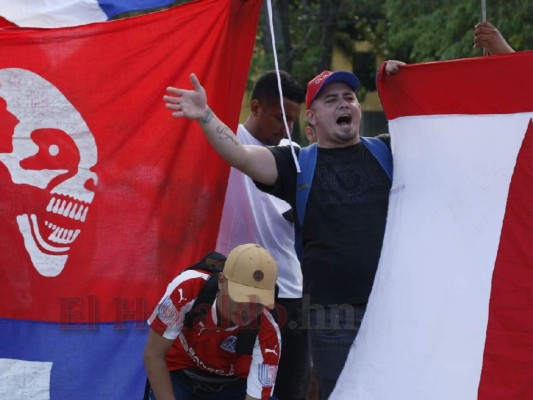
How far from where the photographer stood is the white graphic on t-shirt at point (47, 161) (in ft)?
15.7

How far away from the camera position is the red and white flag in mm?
3961

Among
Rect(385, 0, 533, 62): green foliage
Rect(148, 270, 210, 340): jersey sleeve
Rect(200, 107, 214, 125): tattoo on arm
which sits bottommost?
Rect(148, 270, 210, 340): jersey sleeve

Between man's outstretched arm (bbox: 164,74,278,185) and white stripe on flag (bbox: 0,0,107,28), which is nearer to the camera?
man's outstretched arm (bbox: 164,74,278,185)

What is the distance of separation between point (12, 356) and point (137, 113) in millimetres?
1233

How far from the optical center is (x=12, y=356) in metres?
4.82

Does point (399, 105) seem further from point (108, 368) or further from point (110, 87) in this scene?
point (108, 368)

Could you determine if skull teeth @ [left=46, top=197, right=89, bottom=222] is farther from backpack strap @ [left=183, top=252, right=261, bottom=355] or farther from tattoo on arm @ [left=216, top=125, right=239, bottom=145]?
tattoo on arm @ [left=216, top=125, right=239, bottom=145]

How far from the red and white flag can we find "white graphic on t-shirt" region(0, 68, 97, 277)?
4.64 ft

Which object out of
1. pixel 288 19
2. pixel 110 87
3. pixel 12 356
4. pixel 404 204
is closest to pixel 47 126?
pixel 110 87

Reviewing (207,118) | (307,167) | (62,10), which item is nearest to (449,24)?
(62,10)

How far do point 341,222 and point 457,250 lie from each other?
1.63 ft

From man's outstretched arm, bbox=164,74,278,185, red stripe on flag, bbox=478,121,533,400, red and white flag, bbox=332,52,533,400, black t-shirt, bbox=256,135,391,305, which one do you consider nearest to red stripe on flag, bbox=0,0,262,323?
man's outstretched arm, bbox=164,74,278,185

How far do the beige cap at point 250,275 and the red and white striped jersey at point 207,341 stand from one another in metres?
0.13

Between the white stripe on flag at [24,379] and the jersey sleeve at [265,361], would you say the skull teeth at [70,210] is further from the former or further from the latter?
the jersey sleeve at [265,361]
